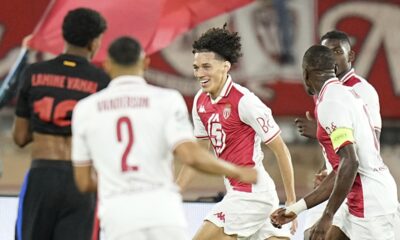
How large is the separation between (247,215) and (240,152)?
0.38 meters

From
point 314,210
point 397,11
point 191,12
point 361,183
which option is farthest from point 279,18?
point 361,183

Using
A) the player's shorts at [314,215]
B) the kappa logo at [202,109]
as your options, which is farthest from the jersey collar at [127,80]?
the player's shorts at [314,215]

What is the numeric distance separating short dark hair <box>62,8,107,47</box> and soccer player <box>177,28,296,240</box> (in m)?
1.39

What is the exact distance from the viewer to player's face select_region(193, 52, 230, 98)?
744cm

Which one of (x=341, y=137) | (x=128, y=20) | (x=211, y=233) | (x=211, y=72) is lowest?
(x=211, y=233)

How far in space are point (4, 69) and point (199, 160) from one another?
35.2 ft

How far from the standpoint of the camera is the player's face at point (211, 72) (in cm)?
744

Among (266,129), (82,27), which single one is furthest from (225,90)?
(82,27)

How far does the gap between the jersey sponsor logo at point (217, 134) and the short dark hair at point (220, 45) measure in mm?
414

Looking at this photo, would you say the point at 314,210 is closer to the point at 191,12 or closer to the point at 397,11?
the point at 191,12

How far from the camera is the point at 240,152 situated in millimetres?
7305

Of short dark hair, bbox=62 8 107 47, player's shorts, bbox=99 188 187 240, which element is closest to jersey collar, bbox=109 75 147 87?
player's shorts, bbox=99 188 187 240

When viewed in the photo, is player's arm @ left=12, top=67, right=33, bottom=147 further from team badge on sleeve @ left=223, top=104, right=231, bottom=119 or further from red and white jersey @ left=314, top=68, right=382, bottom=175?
red and white jersey @ left=314, top=68, right=382, bottom=175

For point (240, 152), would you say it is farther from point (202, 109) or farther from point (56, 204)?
point (56, 204)
